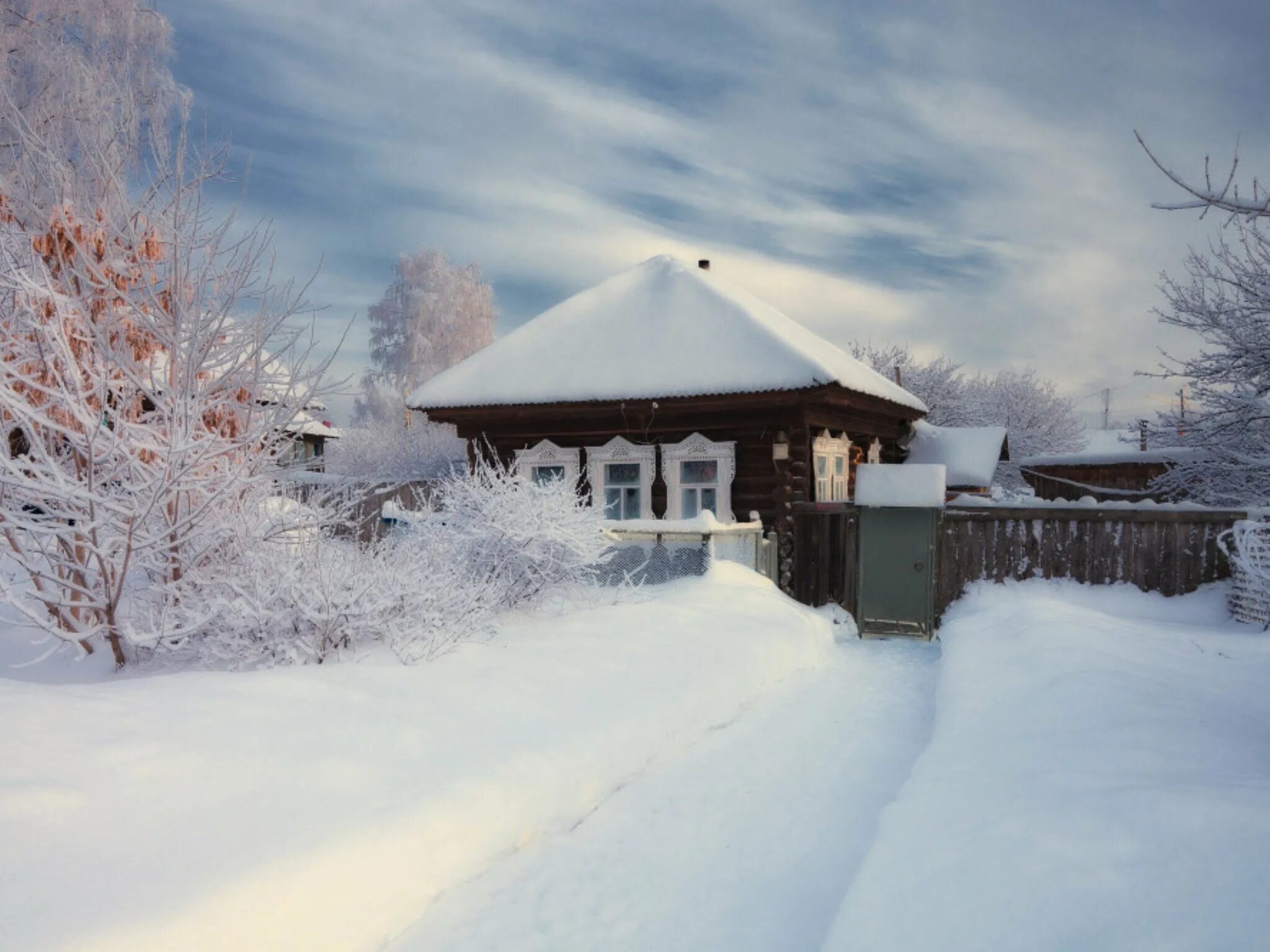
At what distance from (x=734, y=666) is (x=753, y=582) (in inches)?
135

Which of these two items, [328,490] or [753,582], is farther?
[753,582]

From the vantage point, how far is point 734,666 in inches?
292

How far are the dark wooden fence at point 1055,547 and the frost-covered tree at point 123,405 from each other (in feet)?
26.1

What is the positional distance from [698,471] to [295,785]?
11197 mm

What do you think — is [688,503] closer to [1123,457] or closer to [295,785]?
[295,785]

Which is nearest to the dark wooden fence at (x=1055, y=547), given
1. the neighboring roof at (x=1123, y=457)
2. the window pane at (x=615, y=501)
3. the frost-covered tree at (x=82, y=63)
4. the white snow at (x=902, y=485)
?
the white snow at (x=902, y=485)

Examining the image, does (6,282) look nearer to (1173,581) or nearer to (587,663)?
(587,663)

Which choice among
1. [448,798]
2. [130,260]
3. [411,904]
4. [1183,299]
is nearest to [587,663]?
[448,798]

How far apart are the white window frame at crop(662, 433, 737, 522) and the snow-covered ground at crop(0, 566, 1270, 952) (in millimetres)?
7821

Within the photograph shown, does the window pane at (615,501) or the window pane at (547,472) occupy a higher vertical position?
the window pane at (547,472)

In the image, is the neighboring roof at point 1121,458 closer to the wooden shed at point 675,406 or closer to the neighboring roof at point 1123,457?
the neighboring roof at point 1123,457

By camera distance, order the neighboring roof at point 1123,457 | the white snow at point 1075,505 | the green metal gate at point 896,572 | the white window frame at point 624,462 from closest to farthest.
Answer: the white snow at point 1075,505 < the green metal gate at point 896,572 < the white window frame at point 624,462 < the neighboring roof at point 1123,457

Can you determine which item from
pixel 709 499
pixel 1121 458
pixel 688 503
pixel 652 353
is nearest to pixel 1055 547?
pixel 709 499

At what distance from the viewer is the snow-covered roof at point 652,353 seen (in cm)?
1389
